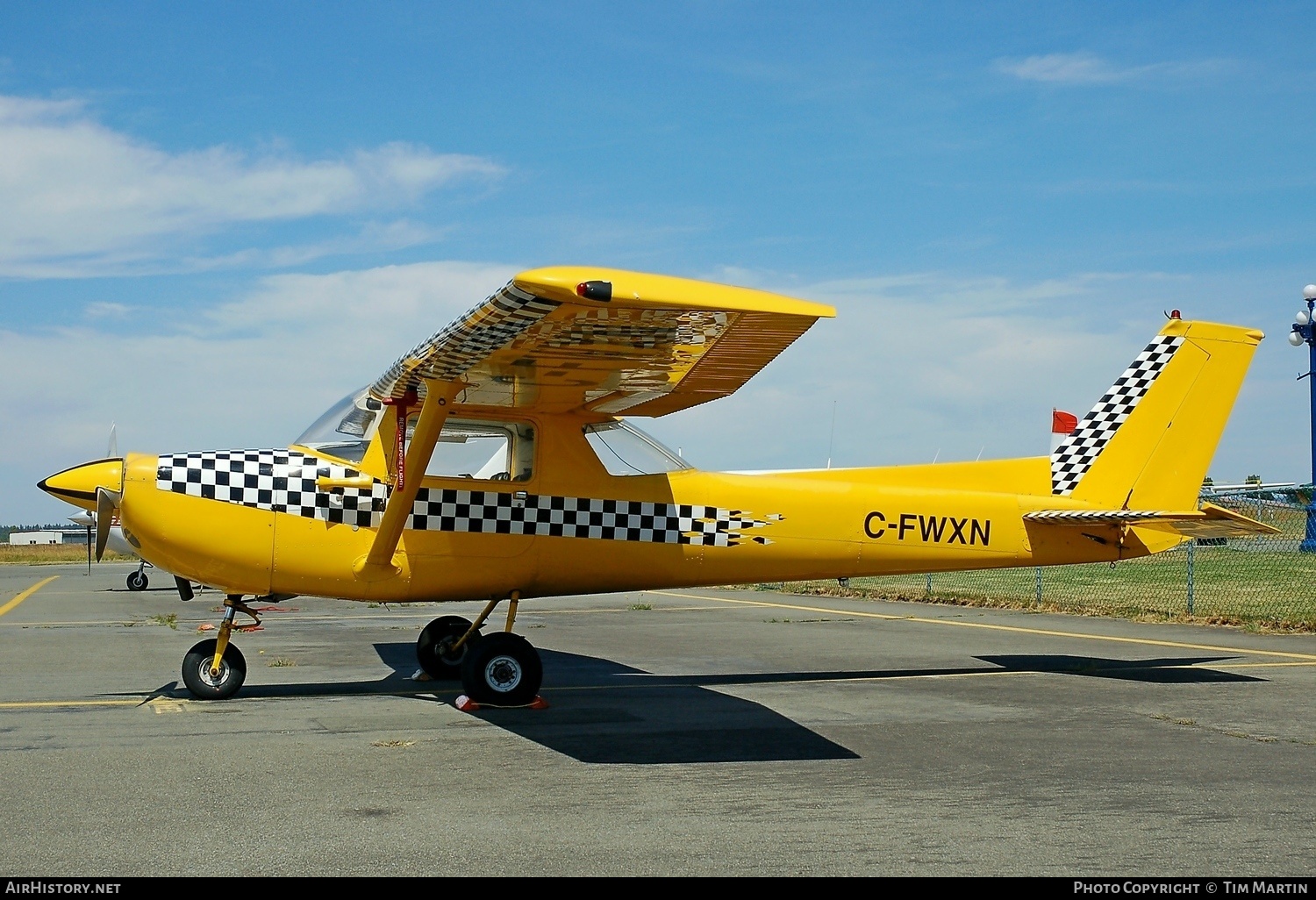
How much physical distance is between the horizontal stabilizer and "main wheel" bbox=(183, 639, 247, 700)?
6.70 metres

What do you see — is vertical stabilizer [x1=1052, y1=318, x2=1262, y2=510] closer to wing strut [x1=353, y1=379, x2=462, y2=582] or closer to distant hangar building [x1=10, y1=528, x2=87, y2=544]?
wing strut [x1=353, y1=379, x2=462, y2=582]

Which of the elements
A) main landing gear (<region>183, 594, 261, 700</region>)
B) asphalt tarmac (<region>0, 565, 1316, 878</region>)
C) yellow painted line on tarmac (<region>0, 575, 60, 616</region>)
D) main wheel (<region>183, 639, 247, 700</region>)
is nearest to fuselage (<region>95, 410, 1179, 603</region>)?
main landing gear (<region>183, 594, 261, 700</region>)

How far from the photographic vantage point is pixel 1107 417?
11.3 metres

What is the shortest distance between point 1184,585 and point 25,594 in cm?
2400

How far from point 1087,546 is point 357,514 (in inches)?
248

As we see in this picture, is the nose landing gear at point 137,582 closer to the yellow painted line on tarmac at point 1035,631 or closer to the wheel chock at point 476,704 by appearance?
the yellow painted line on tarmac at point 1035,631

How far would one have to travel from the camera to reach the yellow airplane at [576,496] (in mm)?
8609

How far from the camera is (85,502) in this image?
8797mm

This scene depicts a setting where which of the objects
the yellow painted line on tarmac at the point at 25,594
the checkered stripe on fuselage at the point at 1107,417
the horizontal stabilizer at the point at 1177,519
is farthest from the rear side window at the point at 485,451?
the yellow painted line on tarmac at the point at 25,594

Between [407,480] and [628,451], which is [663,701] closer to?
[628,451]

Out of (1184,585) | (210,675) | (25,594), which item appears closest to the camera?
(210,675)

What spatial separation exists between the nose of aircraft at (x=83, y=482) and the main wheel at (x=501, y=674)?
2822mm

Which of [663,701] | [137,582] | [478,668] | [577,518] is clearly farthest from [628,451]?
[137,582]
